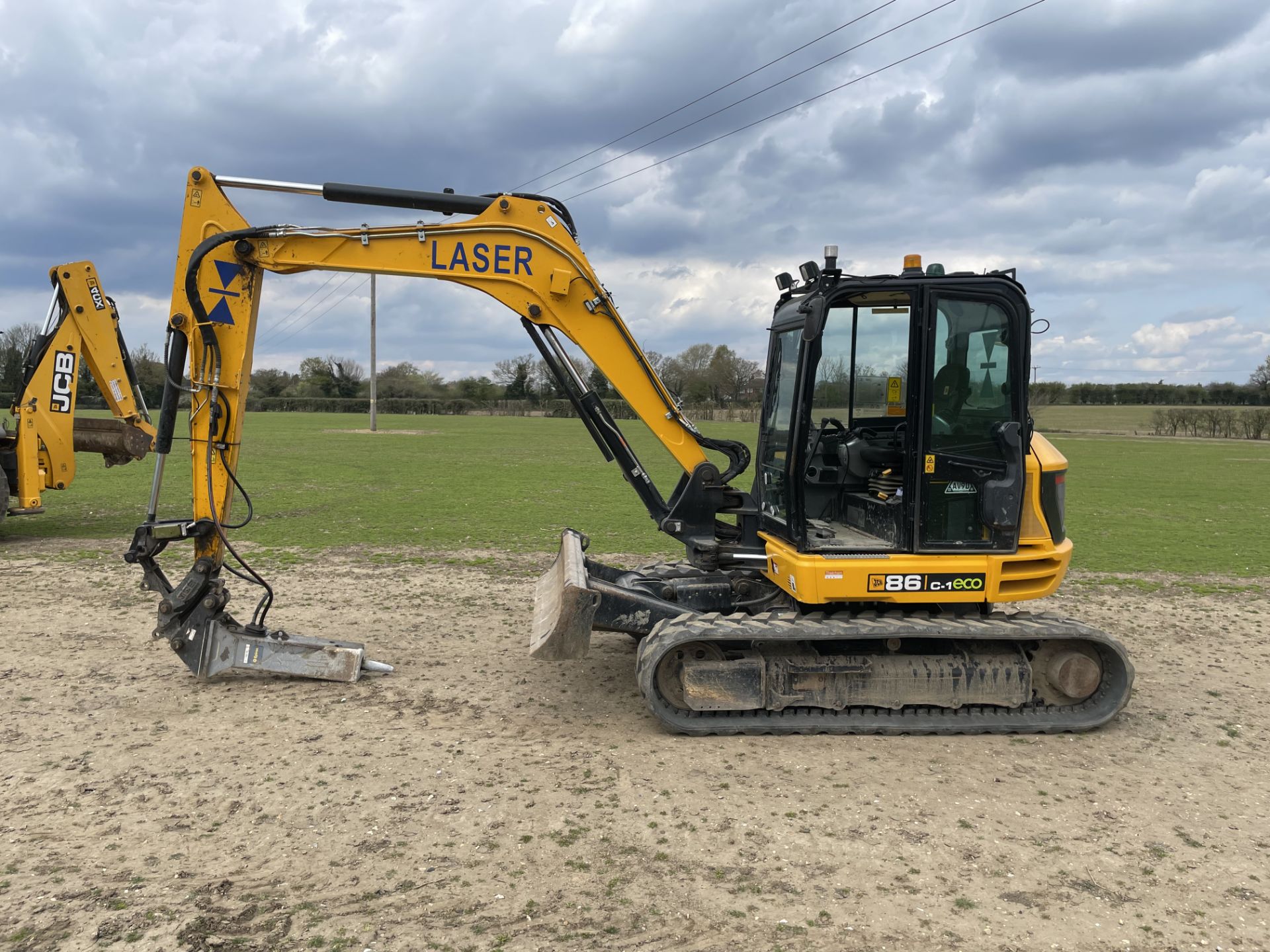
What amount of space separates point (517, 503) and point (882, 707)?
42.6 ft

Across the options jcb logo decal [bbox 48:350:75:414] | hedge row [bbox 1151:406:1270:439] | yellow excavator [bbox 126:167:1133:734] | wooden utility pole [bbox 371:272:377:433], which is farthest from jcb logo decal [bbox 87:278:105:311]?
hedge row [bbox 1151:406:1270:439]

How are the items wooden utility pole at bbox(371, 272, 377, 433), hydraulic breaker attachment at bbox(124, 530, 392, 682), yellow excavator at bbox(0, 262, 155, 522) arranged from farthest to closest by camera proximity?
wooden utility pole at bbox(371, 272, 377, 433) < yellow excavator at bbox(0, 262, 155, 522) < hydraulic breaker attachment at bbox(124, 530, 392, 682)

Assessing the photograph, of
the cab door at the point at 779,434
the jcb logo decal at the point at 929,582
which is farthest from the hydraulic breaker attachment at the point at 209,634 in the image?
the jcb logo decal at the point at 929,582

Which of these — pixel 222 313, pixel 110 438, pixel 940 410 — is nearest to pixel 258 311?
pixel 222 313

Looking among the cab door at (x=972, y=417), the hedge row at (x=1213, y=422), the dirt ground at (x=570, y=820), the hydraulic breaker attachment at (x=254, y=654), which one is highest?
the hedge row at (x=1213, y=422)

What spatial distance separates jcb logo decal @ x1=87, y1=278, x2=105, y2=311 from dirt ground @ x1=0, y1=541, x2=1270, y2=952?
24.4ft

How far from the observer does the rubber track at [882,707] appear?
6.16 metres

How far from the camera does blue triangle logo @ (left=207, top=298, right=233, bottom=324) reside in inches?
273

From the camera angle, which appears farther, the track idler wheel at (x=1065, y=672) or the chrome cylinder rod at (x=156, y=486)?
the chrome cylinder rod at (x=156, y=486)

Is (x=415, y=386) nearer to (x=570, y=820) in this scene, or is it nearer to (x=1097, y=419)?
(x=1097, y=419)

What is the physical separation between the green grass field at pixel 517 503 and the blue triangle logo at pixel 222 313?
Result: 4143 millimetres

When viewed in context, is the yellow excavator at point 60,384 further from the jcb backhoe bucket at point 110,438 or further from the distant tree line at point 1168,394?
the distant tree line at point 1168,394

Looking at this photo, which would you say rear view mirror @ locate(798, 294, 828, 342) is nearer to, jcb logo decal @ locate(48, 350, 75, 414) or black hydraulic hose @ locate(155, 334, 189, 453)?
black hydraulic hose @ locate(155, 334, 189, 453)

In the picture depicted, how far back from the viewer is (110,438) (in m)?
14.8
